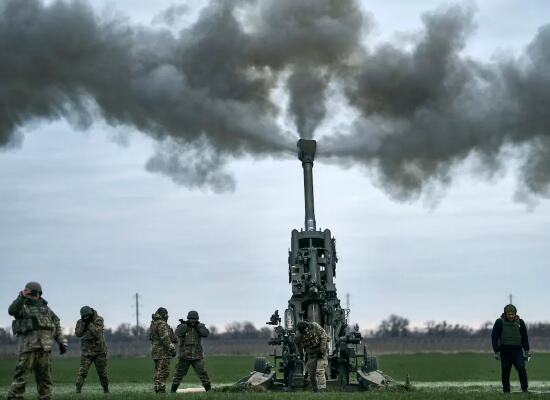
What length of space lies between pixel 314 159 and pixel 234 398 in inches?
518

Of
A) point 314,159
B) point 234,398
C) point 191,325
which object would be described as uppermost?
point 314,159

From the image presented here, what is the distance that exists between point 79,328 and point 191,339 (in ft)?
9.37

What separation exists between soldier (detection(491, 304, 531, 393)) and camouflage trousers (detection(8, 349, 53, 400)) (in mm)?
11843

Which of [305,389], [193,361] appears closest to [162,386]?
[193,361]

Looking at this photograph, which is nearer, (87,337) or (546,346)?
(87,337)

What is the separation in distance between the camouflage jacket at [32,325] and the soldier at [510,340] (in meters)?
11.8

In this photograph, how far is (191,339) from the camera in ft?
109

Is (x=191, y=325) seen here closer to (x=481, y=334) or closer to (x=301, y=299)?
(x=301, y=299)

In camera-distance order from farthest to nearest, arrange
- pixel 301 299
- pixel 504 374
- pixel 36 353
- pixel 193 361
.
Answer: pixel 301 299, pixel 193 361, pixel 504 374, pixel 36 353

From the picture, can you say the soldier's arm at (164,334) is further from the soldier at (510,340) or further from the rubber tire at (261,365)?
the soldier at (510,340)

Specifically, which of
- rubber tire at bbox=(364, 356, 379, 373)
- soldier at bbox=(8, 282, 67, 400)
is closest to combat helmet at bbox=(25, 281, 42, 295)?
soldier at bbox=(8, 282, 67, 400)

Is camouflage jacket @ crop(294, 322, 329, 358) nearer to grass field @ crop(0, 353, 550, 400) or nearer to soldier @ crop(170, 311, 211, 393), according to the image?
grass field @ crop(0, 353, 550, 400)

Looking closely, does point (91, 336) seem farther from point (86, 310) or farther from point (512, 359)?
point (512, 359)

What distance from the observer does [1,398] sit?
26.5 meters
